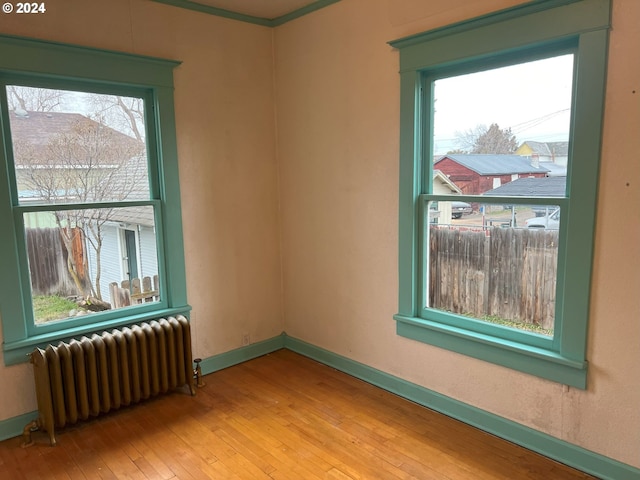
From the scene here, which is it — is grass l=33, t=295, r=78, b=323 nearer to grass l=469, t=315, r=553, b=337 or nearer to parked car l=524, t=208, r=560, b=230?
grass l=469, t=315, r=553, b=337

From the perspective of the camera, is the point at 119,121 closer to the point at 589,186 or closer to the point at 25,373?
the point at 25,373

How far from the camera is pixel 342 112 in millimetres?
3477

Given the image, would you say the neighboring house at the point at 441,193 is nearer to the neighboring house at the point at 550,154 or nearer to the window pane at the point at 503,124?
the window pane at the point at 503,124

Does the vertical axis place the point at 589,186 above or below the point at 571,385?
above

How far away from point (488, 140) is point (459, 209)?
468mm

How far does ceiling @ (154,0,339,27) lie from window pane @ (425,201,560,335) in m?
1.92

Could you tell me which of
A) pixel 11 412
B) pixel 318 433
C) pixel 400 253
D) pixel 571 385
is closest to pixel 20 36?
pixel 11 412

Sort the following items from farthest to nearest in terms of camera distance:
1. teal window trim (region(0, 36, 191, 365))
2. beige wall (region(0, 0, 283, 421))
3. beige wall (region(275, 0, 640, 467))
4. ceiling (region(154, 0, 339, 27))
Result: ceiling (region(154, 0, 339, 27)) → beige wall (region(0, 0, 283, 421)) → teal window trim (region(0, 36, 191, 365)) → beige wall (region(275, 0, 640, 467))

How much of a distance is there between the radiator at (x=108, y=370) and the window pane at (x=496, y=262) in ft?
6.34

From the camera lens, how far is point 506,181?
267cm

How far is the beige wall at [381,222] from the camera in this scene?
87.6 inches

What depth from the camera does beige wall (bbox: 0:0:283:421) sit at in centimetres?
324

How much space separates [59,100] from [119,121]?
0.39 meters

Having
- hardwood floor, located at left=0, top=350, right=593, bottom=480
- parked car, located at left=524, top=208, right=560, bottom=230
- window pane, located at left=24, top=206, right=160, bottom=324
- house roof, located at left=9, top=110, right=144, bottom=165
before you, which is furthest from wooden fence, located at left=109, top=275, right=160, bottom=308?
parked car, located at left=524, top=208, right=560, bottom=230
